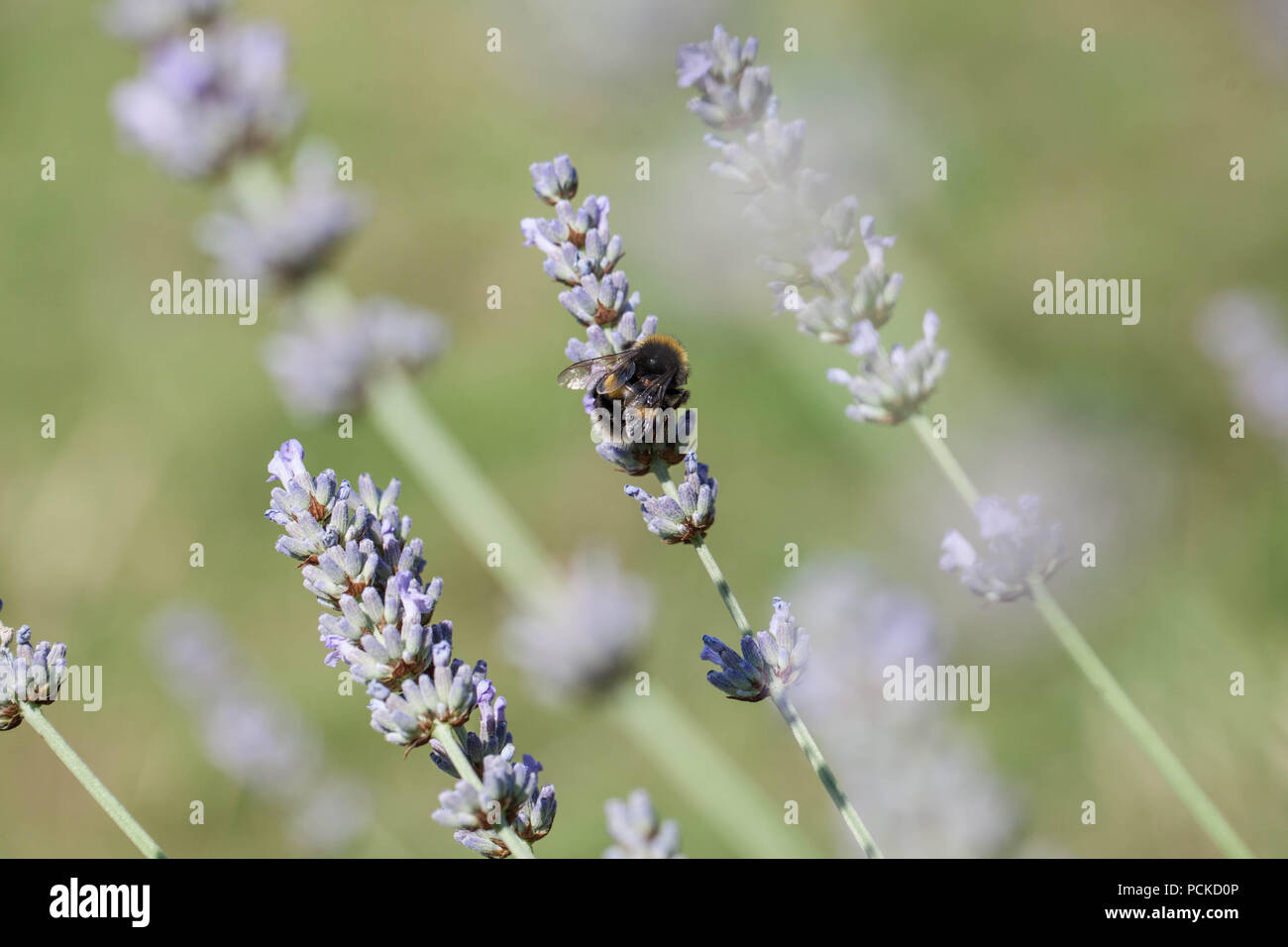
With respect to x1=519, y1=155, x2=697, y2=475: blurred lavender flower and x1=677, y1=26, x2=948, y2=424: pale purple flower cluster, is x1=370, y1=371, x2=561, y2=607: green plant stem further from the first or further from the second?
x1=677, y1=26, x2=948, y2=424: pale purple flower cluster

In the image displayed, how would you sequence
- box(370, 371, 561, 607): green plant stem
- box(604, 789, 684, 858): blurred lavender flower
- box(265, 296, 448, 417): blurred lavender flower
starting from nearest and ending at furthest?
1. box(604, 789, 684, 858): blurred lavender flower
2. box(370, 371, 561, 607): green plant stem
3. box(265, 296, 448, 417): blurred lavender flower

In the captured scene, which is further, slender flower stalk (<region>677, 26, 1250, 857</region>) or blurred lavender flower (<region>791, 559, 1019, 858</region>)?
slender flower stalk (<region>677, 26, 1250, 857</region>)

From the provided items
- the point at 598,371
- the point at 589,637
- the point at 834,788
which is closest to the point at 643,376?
the point at 598,371

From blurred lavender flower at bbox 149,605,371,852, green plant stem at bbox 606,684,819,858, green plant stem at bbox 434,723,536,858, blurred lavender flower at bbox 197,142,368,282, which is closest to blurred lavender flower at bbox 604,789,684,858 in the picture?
green plant stem at bbox 606,684,819,858

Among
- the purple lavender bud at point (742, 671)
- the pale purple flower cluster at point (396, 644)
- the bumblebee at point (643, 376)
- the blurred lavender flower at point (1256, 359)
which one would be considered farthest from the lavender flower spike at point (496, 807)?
the blurred lavender flower at point (1256, 359)

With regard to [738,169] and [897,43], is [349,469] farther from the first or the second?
[738,169]

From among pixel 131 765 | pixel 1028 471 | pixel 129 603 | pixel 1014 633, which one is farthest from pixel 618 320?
pixel 129 603

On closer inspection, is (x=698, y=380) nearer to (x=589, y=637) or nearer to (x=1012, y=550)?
(x=1012, y=550)
